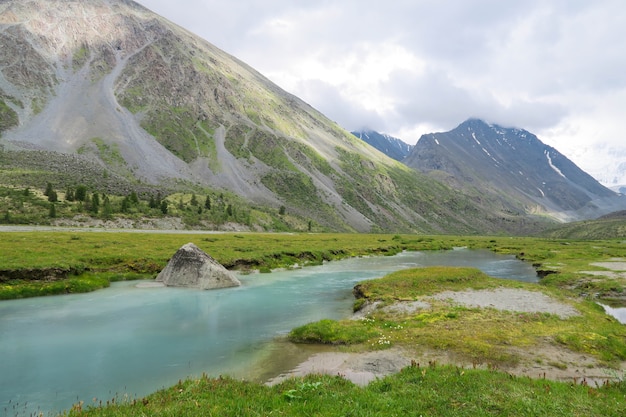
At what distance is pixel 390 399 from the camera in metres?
11.9

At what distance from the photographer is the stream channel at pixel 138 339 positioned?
632 inches

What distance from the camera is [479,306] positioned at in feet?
103

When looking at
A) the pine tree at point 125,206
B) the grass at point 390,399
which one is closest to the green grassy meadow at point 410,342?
the grass at point 390,399

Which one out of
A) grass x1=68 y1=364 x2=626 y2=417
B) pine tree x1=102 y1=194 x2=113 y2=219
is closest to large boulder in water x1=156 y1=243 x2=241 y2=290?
grass x1=68 y1=364 x2=626 y2=417

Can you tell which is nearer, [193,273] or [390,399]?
[390,399]

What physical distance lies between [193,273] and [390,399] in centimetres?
3473

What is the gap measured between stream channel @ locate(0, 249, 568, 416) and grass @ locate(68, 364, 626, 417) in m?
4.10

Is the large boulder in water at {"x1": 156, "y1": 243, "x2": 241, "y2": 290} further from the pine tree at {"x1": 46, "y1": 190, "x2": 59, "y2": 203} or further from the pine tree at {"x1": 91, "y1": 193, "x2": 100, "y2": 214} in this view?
the pine tree at {"x1": 46, "y1": 190, "x2": 59, "y2": 203}

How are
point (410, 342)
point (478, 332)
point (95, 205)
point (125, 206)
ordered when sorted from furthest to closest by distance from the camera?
point (125, 206), point (95, 205), point (478, 332), point (410, 342)

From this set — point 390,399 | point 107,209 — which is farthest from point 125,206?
point 390,399

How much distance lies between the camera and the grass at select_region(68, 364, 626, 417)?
1084cm

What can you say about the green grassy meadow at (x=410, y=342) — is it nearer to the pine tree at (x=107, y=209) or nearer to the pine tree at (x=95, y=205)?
the pine tree at (x=107, y=209)

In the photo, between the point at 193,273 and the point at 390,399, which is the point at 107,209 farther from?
the point at 390,399

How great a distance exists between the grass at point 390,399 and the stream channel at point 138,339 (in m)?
4.10
